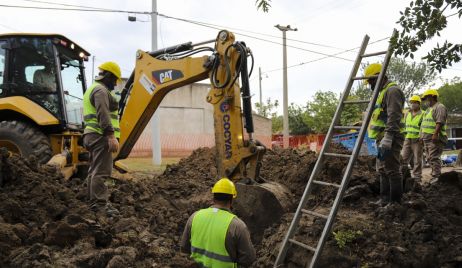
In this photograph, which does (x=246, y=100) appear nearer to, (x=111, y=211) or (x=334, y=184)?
(x=334, y=184)

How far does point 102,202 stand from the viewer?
600 centimetres

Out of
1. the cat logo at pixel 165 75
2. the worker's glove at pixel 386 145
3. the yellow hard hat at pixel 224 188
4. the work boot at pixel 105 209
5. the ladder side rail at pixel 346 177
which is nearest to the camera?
the yellow hard hat at pixel 224 188

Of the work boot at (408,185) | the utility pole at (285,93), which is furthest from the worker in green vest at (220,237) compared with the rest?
the utility pole at (285,93)

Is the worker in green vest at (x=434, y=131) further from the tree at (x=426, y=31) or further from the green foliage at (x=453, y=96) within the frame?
the green foliage at (x=453, y=96)

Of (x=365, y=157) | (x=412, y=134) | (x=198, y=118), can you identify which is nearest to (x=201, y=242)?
(x=365, y=157)

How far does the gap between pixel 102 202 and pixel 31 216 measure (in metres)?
1.02

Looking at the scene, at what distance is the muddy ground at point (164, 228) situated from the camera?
14.6ft

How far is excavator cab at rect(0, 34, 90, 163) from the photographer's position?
25.3 ft

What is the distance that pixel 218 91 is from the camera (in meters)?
6.50

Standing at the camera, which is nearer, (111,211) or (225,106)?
(111,211)

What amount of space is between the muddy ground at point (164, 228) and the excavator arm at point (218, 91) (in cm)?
88

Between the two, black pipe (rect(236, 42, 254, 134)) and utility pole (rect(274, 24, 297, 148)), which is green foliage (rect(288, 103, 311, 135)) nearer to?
utility pole (rect(274, 24, 297, 148))

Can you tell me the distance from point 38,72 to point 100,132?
10.1ft

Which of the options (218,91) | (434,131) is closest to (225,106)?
(218,91)
